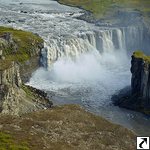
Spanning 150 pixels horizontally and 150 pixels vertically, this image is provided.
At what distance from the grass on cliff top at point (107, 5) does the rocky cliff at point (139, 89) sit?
6689 cm

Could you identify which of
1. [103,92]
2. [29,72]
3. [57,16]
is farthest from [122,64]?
[57,16]

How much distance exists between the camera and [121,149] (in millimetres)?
25594

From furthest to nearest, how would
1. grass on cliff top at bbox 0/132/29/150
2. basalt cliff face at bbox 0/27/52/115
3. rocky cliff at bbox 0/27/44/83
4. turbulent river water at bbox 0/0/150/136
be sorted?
rocky cliff at bbox 0/27/44/83 → turbulent river water at bbox 0/0/150/136 → basalt cliff face at bbox 0/27/52/115 → grass on cliff top at bbox 0/132/29/150

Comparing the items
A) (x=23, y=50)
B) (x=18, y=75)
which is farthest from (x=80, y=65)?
(x=18, y=75)

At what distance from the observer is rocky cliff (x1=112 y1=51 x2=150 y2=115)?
4659 centimetres

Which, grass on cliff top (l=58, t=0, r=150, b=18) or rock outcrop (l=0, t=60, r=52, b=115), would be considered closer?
rock outcrop (l=0, t=60, r=52, b=115)

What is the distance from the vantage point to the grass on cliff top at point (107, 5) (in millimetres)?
117575

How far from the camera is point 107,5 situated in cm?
13288

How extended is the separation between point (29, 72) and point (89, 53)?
23.9m

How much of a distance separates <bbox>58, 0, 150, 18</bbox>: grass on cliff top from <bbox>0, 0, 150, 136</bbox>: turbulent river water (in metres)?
23.9

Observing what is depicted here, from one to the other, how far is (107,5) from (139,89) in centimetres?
9446

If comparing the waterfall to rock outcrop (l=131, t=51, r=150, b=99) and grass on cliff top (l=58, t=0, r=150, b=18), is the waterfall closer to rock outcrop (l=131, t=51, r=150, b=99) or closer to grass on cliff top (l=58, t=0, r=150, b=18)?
rock outcrop (l=131, t=51, r=150, b=99)

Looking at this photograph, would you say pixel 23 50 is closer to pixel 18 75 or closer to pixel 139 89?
pixel 18 75

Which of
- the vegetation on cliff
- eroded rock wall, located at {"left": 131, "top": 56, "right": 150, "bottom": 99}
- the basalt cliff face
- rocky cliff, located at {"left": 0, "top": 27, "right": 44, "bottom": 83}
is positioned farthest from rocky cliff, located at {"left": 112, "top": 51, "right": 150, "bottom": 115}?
the vegetation on cliff
